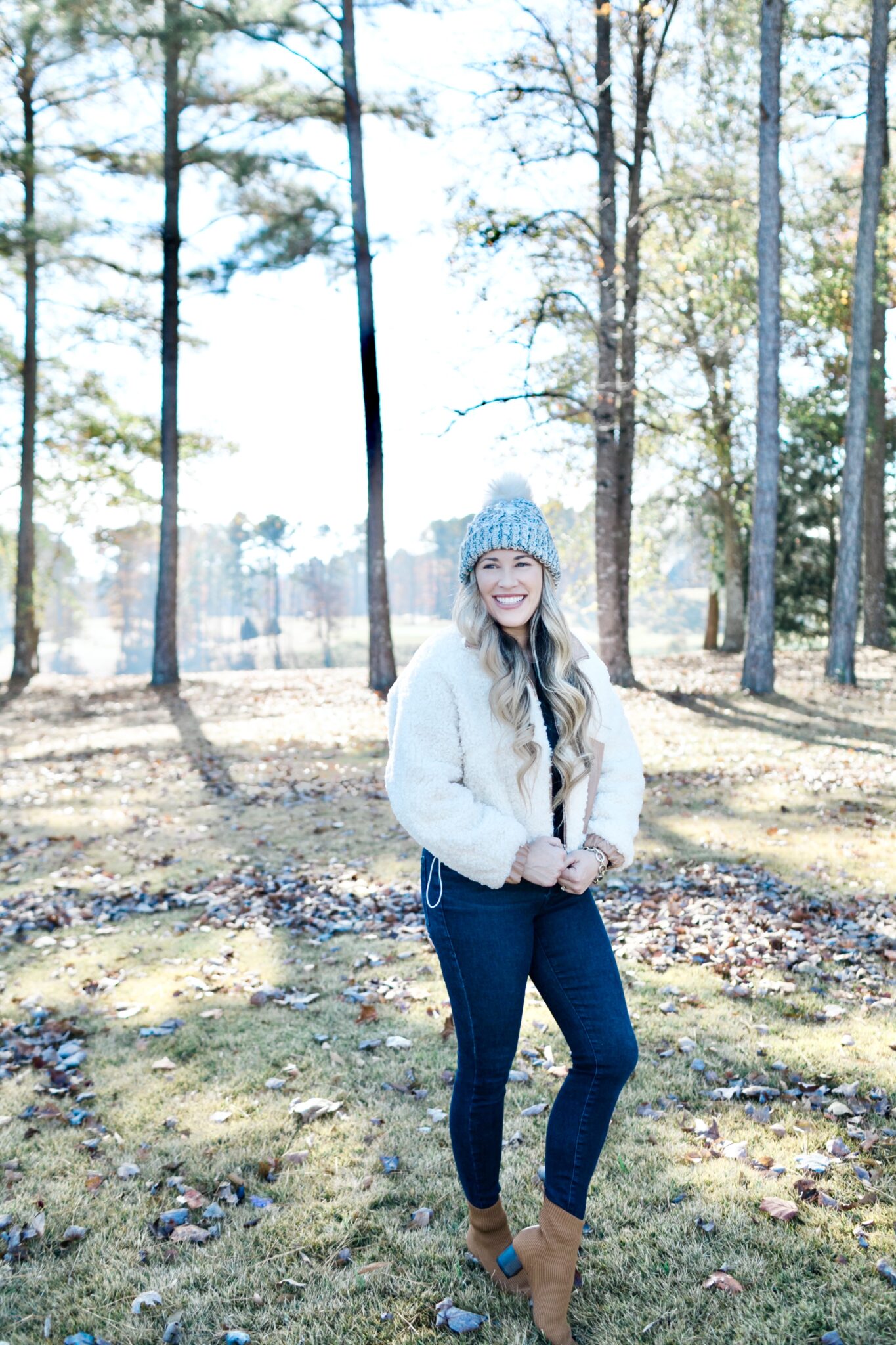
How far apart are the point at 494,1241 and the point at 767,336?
14481mm

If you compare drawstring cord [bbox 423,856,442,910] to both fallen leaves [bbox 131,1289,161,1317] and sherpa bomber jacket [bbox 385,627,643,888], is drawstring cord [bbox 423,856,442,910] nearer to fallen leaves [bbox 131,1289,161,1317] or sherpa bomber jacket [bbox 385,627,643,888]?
sherpa bomber jacket [bbox 385,627,643,888]

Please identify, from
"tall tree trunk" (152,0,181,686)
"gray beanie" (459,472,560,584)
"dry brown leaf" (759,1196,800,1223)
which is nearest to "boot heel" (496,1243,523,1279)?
"dry brown leaf" (759,1196,800,1223)

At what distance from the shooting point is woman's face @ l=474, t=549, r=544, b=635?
9.37 feet

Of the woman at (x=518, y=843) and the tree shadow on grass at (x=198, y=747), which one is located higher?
the woman at (x=518, y=843)

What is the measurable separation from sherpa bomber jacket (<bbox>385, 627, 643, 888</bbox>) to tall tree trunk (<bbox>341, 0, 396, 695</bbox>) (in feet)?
47.1

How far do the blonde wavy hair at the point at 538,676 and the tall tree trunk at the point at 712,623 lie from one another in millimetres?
25628

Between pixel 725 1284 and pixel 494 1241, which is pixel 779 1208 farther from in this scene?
pixel 494 1241

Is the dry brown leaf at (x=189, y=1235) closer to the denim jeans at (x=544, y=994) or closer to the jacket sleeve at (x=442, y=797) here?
the denim jeans at (x=544, y=994)

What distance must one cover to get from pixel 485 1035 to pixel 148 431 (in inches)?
876

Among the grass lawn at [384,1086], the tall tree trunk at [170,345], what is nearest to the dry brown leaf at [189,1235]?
the grass lawn at [384,1086]

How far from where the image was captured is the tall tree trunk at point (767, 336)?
14.2 metres

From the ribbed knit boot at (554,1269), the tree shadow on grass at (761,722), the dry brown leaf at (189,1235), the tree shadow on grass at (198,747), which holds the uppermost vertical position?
the tree shadow on grass at (761,722)

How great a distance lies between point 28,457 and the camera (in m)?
22.4

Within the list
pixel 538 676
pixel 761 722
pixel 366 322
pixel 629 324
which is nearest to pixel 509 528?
pixel 538 676
